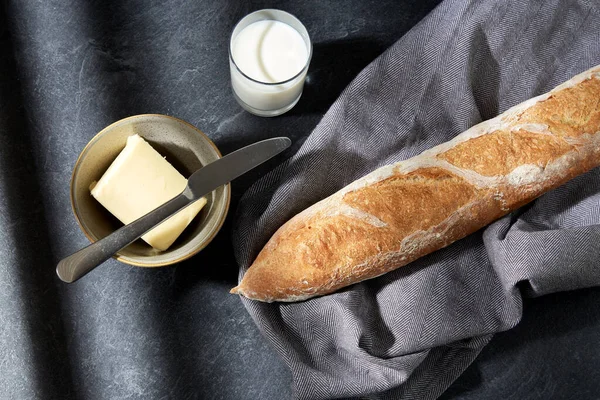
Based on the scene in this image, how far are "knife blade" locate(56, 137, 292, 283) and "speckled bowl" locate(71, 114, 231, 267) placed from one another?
28 mm

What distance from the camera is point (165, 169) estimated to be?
39.9 inches

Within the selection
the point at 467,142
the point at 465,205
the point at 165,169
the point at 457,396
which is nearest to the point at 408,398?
the point at 457,396

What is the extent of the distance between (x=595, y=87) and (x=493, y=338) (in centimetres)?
48

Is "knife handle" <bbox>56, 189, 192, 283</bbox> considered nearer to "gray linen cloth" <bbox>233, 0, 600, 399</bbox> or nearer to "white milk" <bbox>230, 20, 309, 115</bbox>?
"gray linen cloth" <bbox>233, 0, 600, 399</bbox>

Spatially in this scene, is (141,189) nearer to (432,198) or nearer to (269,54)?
(269,54)

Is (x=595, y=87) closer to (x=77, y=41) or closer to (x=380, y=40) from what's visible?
(x=380, y=40)

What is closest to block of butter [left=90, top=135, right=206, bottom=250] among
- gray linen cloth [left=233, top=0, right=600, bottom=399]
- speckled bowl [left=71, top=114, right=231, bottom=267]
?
speckled bowl [left=71, top=114, right=231, bottom=267]

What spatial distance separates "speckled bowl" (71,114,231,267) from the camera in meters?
0.98

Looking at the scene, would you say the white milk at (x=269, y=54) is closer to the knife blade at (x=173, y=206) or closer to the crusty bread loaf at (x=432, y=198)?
the knife blade at (x=173, y=206)

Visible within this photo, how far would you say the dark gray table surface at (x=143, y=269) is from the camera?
3.59 ft

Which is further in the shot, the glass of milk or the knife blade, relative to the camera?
the glass of milk

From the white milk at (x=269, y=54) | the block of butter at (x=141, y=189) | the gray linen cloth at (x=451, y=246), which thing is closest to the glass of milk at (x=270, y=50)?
the white milk at (x=269, y=54)

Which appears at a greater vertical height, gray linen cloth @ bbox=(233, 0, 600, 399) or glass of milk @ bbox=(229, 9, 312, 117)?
glass of milk @ bbox=(229, 9, 312, 117)

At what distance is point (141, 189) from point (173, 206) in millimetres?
76
